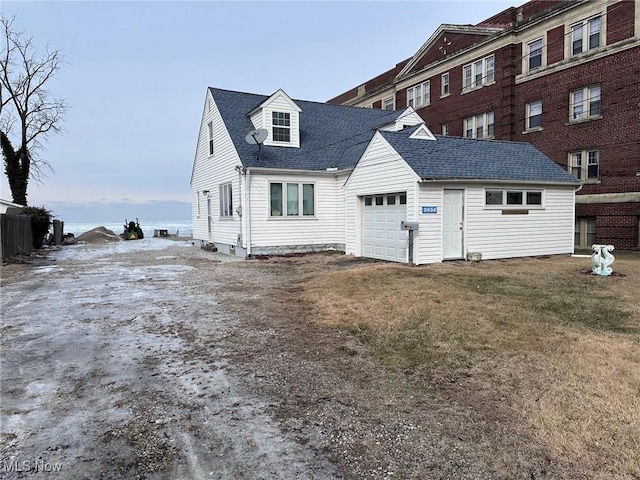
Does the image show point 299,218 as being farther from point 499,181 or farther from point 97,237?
point 97,237

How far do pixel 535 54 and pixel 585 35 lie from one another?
2.83 metres

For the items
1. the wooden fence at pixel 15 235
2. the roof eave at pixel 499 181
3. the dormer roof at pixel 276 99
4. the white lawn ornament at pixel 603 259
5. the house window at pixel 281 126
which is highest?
the dormer roof at pixel 276 99

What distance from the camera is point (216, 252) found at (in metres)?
19.2

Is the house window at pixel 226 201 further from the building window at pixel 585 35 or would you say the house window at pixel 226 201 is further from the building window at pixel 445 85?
the building window at pixel 585 35

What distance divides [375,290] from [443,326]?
2628 mm

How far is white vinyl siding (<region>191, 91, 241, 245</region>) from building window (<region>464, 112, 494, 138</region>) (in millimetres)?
16064

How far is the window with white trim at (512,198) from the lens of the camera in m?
13.5

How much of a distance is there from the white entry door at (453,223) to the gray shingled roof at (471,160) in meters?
0.66

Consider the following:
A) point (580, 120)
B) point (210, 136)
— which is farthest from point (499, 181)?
point (210, 136)

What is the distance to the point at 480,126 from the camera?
25.7m

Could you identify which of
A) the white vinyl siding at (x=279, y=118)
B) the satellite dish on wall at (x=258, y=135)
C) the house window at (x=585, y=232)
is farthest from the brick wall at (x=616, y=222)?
the satellite dish on wall at (x=258, y=135)

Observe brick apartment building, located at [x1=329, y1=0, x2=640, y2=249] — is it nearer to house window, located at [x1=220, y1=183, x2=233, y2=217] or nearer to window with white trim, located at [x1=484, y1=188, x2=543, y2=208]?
window with white trim, located at [x1=484, y1=188, x2=543, y2=208]

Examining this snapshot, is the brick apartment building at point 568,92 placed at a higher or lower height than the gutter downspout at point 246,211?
higher

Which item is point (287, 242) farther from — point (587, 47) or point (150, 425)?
point (587, 47)
